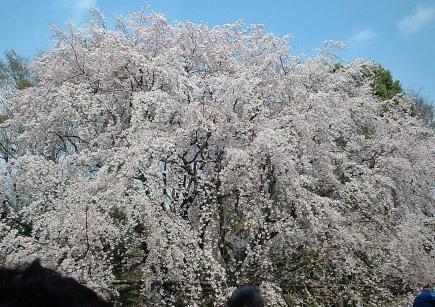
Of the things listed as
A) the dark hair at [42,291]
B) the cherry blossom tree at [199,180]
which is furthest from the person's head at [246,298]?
the cherry blossom tree at [199,180]

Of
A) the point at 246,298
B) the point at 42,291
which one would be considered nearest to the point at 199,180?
the point at 246,298

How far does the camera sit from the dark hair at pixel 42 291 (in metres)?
1.06

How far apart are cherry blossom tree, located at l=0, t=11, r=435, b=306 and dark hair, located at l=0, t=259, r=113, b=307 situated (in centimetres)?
519

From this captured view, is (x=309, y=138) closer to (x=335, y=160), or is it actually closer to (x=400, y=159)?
(x=335, y=160)

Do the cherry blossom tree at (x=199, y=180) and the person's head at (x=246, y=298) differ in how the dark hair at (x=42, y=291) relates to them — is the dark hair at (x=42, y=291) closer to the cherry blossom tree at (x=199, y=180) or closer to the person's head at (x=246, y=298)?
the person's head at (x=246, y=298)

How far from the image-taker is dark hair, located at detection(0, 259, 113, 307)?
106 cm

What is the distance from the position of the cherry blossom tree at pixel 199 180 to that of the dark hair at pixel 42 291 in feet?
17.0

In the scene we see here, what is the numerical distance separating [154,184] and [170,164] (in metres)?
0.72

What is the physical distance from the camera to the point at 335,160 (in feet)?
→ 30.8

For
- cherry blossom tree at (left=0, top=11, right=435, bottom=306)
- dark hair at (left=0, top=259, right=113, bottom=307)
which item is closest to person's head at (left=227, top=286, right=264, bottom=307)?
dark hair at (left=0, top=259, right=113, bottom=307)

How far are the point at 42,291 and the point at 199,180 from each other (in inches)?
243

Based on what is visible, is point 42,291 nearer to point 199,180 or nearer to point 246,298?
point 246,298

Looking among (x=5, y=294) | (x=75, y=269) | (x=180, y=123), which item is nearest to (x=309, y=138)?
(x=180, y=123)

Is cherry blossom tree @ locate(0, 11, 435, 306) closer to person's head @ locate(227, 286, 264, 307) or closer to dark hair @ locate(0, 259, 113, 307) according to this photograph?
person's head @ locate(227, 286, 264, 307)
